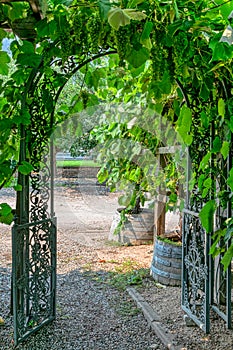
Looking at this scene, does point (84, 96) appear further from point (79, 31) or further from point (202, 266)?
point (202, 266)

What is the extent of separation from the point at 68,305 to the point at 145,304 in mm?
471

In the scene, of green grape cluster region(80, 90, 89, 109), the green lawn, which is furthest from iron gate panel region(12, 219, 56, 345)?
the green lawn

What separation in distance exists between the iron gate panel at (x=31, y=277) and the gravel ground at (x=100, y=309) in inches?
3.0

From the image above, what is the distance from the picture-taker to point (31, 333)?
7.06 feet

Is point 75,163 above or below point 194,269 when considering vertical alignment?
above

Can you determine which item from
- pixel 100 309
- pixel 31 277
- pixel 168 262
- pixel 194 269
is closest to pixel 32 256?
pixel 31 277

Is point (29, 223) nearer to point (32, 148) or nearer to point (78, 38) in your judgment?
point (32, 148)

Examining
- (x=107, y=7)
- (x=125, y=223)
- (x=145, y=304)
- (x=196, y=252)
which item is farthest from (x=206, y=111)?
(x=125, y=223)

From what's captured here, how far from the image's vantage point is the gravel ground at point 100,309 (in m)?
2.15

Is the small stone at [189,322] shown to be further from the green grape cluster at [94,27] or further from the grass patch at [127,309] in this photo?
the green grape cluster at [94,27]

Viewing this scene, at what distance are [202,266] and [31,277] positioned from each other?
0.88 metres

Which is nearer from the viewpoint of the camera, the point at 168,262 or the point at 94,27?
the point at 94,27

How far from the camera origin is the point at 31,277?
2.19 metres

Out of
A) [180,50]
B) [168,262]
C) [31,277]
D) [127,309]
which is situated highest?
[180,50]
